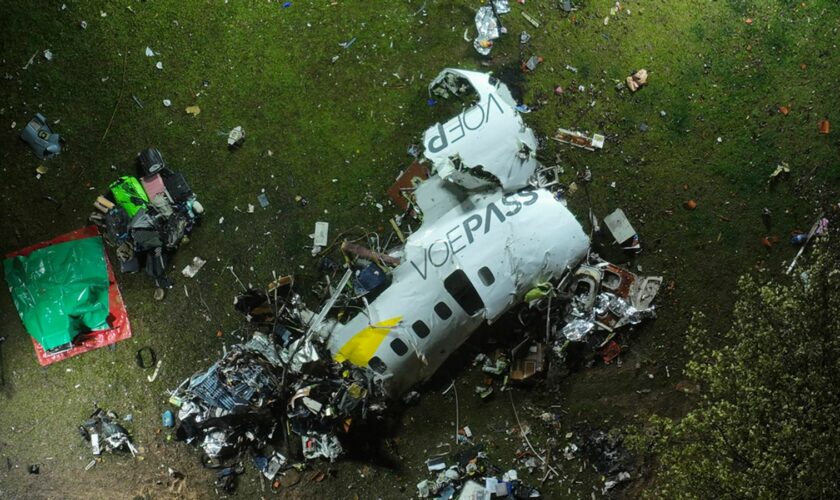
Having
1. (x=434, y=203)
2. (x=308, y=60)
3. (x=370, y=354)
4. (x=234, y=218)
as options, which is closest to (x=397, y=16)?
(x=308, y=60)

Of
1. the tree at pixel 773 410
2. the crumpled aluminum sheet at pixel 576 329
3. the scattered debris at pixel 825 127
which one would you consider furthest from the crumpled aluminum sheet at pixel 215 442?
the scattered debris at pixel 825 127

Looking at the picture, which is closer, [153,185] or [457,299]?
[457,299]

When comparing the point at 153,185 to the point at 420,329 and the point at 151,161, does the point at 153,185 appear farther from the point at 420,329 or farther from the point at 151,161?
the point at 420,329

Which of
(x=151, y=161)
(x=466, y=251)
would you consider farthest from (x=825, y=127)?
(x=151, y=161)

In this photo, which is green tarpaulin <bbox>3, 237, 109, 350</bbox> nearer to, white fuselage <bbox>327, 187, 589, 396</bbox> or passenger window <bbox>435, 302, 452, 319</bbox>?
white fuselage <bbox>327, 187, 589, 396</bbox>

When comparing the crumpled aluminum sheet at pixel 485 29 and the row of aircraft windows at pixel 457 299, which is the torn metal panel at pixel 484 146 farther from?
the row of aircraft windows at pixel 457 299

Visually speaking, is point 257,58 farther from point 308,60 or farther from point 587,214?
point 587,214
